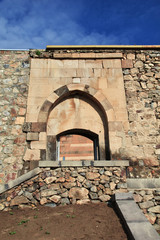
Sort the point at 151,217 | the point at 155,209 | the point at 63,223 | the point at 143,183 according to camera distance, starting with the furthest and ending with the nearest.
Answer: the point at 143,183 < the point at 155,209 < the point at 151,217 < the point at 63,223

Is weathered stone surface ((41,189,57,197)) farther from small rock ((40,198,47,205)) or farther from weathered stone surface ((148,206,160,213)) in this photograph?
weathered stone surface ((148,206,160,213))

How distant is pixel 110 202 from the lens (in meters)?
4.09

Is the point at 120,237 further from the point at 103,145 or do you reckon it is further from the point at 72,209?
the point at 103,145

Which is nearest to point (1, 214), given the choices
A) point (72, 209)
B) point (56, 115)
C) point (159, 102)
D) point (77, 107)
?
point (72, 209)

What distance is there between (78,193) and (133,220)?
1.53 m

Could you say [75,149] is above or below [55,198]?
above

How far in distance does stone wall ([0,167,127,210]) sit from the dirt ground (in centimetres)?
21

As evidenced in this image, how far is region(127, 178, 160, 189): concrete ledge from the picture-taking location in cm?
480

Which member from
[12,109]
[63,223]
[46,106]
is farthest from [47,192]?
[12,109]

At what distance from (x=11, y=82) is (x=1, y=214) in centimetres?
388

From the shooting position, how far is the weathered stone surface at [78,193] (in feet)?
13.8

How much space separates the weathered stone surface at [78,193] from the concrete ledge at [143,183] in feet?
4.06

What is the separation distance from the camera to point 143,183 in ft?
16.0

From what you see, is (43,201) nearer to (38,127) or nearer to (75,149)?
(38,127)
